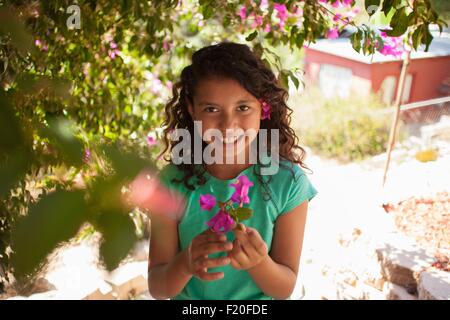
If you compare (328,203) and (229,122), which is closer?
(229,122)

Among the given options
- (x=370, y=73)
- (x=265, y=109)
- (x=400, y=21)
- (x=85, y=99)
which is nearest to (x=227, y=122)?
(x=265, y=109)

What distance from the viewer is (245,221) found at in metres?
1.11

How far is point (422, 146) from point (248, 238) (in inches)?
152

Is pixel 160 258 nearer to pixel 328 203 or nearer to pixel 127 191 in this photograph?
pixel 127 191

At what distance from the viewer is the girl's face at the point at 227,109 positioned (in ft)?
3.32

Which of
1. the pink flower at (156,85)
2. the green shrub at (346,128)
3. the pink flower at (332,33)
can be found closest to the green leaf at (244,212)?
the pink flower at (332,33)

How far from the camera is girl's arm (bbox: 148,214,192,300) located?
38.5 inches

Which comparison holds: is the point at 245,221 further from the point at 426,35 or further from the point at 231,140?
the point at 426,35

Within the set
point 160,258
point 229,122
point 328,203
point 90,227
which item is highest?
point 90,227

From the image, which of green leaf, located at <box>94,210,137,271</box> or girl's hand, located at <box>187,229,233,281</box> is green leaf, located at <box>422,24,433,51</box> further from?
green leaf, located at <box>94,210,137,271</box>

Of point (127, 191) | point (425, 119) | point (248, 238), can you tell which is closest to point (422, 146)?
point (425, 119)

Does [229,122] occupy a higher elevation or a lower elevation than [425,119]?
higher

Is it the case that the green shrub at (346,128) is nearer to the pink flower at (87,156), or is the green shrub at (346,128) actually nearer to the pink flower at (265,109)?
the pink flower at (265,109)
